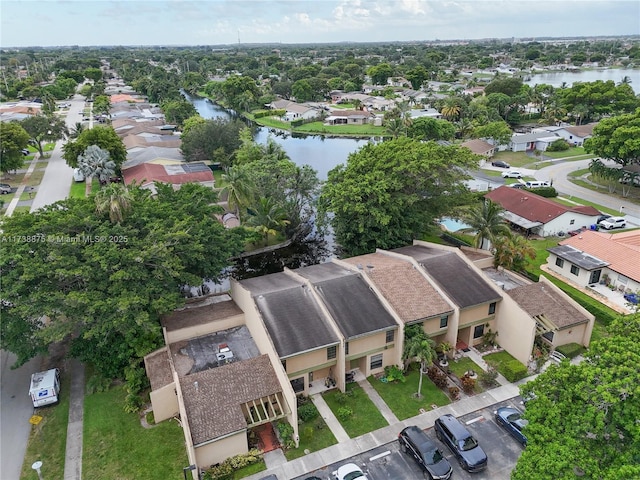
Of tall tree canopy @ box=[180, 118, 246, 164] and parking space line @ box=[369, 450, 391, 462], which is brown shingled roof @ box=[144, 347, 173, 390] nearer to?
parking space line @ box=[369, 450, 391, 462]

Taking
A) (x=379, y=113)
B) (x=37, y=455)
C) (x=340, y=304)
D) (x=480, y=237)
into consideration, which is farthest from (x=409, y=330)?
(x=379, y=113)

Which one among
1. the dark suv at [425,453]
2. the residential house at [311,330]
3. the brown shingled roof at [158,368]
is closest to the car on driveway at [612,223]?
Answer: the residential house at [311,330]

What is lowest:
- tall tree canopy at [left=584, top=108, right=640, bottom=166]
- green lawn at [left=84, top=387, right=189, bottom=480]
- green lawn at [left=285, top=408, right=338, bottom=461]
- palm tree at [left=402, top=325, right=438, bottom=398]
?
green lawn at [left=285, top=408, right=338, bottom=461]

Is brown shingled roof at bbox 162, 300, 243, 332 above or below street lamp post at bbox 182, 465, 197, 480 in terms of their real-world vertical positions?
above

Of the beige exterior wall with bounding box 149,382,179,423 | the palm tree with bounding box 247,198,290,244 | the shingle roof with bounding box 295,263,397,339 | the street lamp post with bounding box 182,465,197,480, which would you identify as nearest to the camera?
the street lamp post with bounding box 182,465,197,480

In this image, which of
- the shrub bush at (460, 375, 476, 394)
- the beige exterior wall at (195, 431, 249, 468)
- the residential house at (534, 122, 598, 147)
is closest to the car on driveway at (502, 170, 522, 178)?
the residential house at (534, 122, 598, 147)

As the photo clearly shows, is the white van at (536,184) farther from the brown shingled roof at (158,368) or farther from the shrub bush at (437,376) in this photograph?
the brown shingled roof at (158,368)

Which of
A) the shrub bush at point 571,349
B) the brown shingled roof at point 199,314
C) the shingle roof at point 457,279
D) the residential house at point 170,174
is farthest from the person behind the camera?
the residential house at point 170,174
